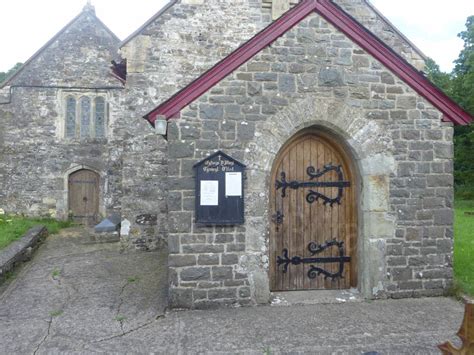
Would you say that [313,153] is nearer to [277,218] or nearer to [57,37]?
[277,218]

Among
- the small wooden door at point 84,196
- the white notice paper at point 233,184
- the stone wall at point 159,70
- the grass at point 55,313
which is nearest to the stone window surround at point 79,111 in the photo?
the small wooden door at point 84,196

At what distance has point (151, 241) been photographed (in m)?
10.6

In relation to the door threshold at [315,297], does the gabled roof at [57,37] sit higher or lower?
higher

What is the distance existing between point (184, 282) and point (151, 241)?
5.14m

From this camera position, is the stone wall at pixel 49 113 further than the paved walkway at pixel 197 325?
Yes

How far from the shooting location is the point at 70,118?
1630 cm

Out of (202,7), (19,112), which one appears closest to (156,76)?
(202,7)

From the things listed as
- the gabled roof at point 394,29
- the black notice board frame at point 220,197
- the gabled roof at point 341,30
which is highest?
the gabled roof at point 394,29

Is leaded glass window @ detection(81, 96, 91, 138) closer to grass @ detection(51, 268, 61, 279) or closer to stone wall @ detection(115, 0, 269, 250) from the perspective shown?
stone wall @ detection(115, 0, 269, 250)

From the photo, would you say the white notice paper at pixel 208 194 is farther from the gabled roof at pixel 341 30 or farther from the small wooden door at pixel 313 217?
the gabled roof at pixel 341 30

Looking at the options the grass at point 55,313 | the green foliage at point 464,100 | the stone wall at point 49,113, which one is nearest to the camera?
the grass at point 55,313

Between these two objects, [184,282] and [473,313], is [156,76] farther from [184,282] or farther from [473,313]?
[473,313]

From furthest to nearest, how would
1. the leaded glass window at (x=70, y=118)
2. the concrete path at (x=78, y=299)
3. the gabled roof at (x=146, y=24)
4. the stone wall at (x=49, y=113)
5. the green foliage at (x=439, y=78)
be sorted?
the green foliage at (x=439, y=78) < the leaded glass window at (x=70, y=118) < the stone wall at (x=49, y=113) < the gabled roof at (x=146, y=24) < the concrete path at (x=78, y=299)

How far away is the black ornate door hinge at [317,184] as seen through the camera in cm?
630
